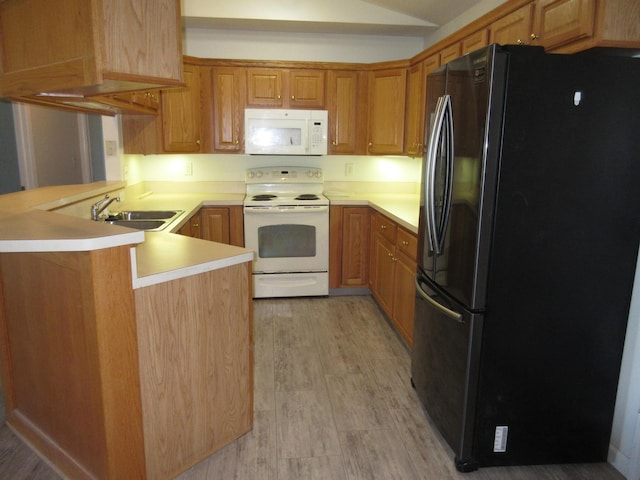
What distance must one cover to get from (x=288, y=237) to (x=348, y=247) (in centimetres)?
55

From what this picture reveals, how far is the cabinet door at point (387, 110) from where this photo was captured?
13.3ft

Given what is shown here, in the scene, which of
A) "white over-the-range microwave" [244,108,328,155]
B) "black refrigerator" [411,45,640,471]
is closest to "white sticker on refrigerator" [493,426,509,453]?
"black refrigerator" [411,45,640,471]

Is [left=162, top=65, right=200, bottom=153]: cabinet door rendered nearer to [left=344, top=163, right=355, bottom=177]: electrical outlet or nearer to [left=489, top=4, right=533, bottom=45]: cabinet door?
[left=344, top=163, right=355, bottom=177]: electrical outlet

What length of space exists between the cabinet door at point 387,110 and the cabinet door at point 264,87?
0.84 metres

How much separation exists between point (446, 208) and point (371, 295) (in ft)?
7.82

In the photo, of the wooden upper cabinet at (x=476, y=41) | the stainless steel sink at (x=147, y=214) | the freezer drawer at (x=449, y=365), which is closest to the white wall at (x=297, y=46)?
the wooden upper cabinet at (x=476, y=41)

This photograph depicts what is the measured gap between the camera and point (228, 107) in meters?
4.12

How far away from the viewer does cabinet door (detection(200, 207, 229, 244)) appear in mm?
4031

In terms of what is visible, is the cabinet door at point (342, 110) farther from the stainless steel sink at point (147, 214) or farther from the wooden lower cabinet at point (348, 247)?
the stainless steel sink at point (147, 214)

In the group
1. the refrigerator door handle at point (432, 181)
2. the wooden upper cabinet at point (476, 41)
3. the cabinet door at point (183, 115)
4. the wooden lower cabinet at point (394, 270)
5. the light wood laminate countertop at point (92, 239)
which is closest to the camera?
the light wood laminate countertop at point (92, 239)

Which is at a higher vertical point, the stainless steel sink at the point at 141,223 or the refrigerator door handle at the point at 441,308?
the stainless steel sink at the point at 141,223

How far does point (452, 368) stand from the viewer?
204cm

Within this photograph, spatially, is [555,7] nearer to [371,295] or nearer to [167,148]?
[371,295]

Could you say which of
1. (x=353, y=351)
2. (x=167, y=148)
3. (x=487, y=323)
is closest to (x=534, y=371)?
(x=487, y=323)
